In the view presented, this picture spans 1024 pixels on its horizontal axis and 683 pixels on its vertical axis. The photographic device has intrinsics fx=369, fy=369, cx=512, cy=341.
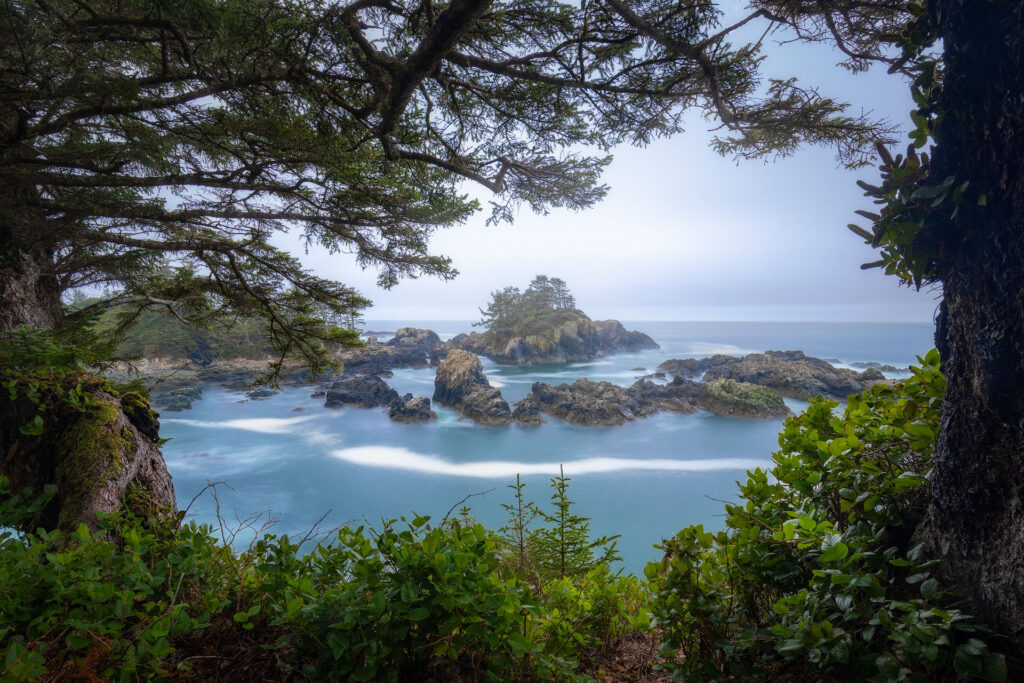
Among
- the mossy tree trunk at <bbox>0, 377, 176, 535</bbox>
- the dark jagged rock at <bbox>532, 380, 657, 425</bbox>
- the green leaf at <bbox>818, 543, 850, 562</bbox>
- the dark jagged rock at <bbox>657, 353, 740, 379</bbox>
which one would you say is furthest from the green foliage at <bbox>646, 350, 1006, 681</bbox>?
the dark jagged rock at <bbox>657, 353, 740, 379</bbox>

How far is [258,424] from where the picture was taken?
16562mm

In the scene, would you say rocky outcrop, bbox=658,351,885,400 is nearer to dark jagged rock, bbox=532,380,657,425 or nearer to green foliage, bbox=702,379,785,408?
green foliage, bbox=702,379,785,408

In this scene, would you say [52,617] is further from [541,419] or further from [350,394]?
[350,394]

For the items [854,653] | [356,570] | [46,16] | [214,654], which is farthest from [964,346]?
[46,16]

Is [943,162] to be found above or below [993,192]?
above

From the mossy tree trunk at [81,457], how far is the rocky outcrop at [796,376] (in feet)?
70.0

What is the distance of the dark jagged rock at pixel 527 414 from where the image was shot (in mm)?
15314

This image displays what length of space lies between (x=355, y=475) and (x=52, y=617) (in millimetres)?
11793

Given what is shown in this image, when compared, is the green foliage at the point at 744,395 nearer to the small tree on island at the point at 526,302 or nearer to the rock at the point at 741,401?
the rock at the point at 741,401

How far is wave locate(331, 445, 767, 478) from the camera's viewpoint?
39.3 feet

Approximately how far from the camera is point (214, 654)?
1.45 m

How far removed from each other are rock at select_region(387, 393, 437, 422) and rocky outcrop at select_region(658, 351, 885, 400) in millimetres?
13662

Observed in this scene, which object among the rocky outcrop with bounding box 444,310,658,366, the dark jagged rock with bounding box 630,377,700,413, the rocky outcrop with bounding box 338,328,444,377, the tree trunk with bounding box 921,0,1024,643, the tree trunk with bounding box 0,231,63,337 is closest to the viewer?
the tree trunk with bounding box 921,0,1024,643

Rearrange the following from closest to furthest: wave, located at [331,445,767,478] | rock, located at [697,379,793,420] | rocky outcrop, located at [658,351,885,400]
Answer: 1. wave, located at [331,445,767,478]
2. rock, located at [697,379,793,420]
3. rocky outcrop, located at [658,351,885,400]
